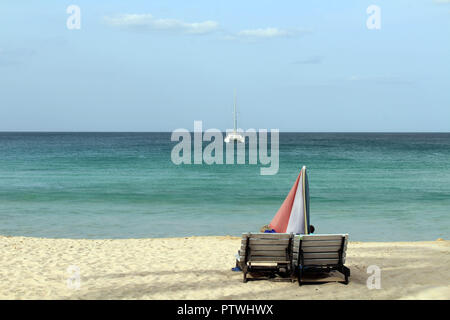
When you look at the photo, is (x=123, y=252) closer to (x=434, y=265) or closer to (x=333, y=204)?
(x=434, y=265)

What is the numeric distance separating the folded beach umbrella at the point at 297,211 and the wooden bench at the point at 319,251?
1.37ft

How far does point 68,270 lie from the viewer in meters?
8.34

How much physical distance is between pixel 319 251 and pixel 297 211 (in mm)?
759

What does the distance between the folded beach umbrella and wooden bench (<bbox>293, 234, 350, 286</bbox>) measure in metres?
0.42

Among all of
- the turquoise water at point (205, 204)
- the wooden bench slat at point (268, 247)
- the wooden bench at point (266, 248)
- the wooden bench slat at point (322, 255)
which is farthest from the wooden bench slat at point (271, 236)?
the turquoise water at point (205, 204)

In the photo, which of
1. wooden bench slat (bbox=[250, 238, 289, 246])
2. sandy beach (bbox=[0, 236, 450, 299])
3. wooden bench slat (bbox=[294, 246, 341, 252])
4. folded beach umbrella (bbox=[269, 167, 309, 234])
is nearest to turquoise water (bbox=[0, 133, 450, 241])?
sandy beach (bbox=[0, 236, 450, 299])

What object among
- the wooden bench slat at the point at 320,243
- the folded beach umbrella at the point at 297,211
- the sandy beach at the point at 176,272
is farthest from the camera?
the folded beach umbrella at the point at 297,211

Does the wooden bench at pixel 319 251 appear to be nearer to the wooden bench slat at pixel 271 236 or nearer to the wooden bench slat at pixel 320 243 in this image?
the wooden bench slat at pixel 320 243

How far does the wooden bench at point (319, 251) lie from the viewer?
702cm

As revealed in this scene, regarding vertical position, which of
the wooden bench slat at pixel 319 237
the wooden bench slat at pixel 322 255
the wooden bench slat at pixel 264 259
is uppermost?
the wooden bench slat at pixel 319 237

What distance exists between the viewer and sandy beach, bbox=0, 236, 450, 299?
693 cm

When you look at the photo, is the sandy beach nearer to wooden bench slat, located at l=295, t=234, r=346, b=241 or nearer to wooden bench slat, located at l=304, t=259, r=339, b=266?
wooden bench slat, located at l=304, t=259, r=339, b=266
